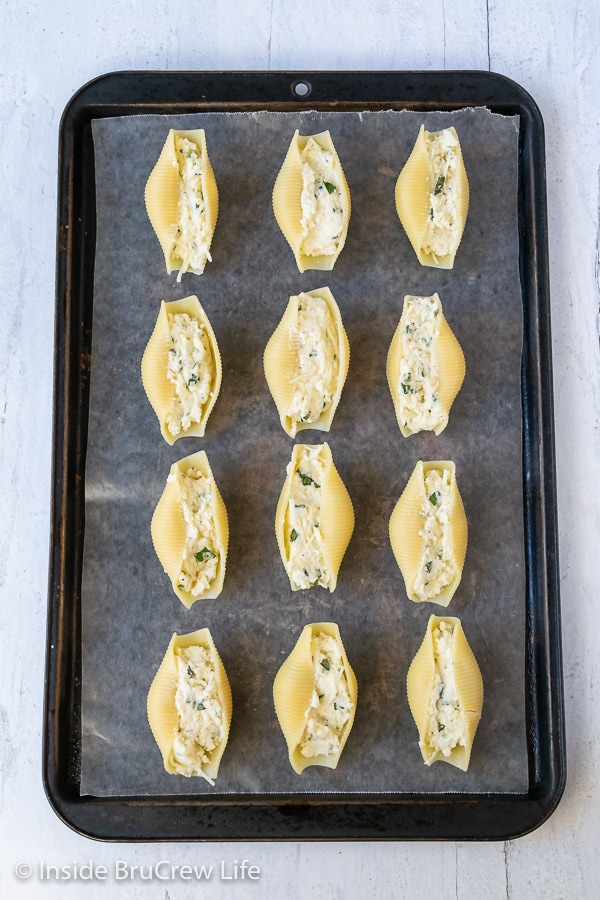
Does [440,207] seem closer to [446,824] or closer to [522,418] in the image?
[522,418]

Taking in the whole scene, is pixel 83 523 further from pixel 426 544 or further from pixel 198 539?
pixel 426 544

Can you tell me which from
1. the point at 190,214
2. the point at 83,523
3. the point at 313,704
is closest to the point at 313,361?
the point at 190,214

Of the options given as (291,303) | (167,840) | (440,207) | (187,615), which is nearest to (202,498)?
(187,615)

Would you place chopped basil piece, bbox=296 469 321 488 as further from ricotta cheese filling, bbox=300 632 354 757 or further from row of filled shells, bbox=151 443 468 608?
ricotta cheese filling, bbox=300 632 354 757

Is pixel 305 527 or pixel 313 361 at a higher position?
pixel 313 361

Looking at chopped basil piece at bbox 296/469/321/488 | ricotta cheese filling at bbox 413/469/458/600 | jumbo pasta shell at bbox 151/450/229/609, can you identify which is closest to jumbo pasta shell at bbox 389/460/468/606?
ricotta cheese filling at bbox 413/469/458/600

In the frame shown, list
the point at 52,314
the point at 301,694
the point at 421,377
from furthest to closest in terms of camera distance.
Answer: the point at 52,314 < the point at 421,377 < the point at 301,694

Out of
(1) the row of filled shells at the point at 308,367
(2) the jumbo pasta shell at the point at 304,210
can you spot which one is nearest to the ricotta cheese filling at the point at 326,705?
(1) the row of filled shells at the point at 308,367
